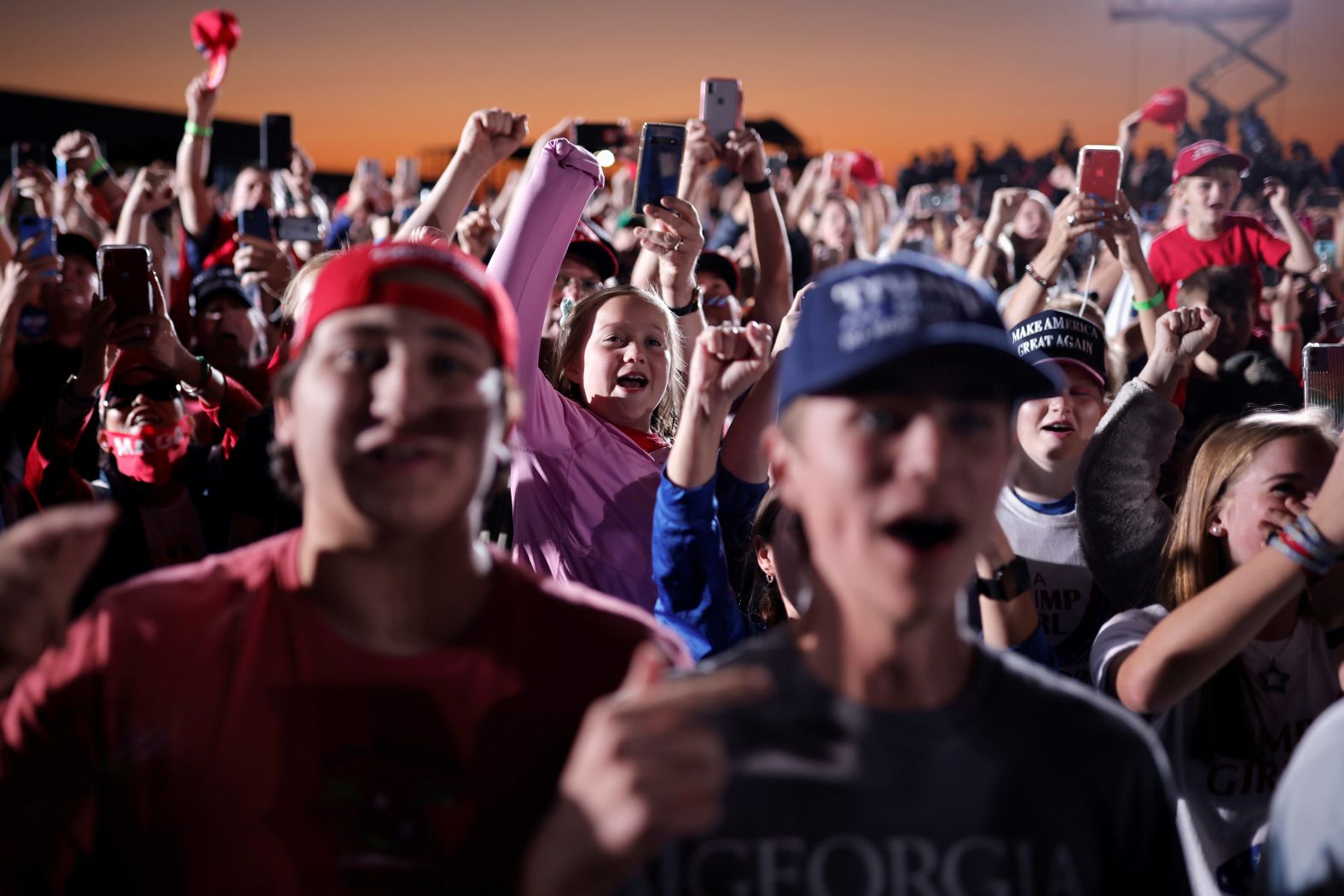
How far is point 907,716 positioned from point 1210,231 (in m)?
5.50

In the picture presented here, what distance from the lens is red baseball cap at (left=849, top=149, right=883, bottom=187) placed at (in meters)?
11.4

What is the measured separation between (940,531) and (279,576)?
74cm

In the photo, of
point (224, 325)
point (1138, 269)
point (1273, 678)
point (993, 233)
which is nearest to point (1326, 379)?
point (1273, 678)

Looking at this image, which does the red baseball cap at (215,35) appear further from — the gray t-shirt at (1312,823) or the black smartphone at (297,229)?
the gray t-shirt at (1312,823)

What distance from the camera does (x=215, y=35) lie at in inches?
243

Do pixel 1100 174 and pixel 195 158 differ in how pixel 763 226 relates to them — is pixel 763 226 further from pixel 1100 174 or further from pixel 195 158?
pixel 195 158

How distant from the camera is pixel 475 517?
1.43m

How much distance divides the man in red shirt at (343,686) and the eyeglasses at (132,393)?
7.42 ft

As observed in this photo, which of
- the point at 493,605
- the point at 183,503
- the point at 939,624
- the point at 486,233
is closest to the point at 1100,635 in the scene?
the point at 939,624

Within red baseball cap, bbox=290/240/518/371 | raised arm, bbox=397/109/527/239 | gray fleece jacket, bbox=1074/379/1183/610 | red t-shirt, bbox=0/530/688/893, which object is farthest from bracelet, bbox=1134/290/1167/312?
red t-shirt, bbox=0/530/688/893

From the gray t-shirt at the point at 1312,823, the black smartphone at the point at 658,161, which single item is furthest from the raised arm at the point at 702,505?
the black smartphone at the point at 658,161

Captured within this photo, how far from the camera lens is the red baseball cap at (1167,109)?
903 centimetres

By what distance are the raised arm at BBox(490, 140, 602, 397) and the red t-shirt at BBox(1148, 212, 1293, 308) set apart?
3.90 m

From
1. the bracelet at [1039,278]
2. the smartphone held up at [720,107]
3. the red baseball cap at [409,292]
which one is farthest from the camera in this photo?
the smartphone held up at [720,107]
